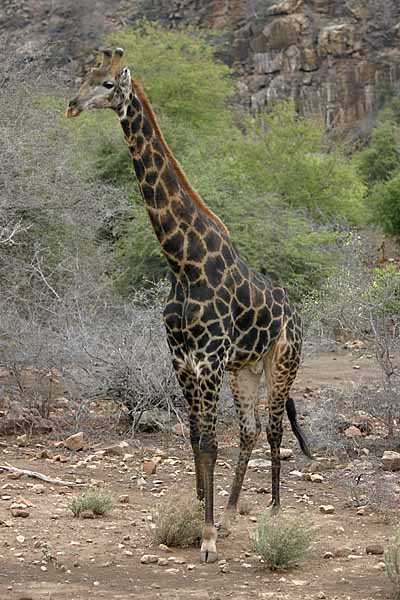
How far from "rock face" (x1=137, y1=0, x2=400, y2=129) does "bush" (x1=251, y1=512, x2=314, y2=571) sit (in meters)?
41.1

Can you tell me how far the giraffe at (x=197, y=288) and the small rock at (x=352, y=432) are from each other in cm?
254

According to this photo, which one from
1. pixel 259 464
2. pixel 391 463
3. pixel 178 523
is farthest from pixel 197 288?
pixel 391 463

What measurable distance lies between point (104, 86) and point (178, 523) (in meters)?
2.83

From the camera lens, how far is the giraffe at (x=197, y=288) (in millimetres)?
6738

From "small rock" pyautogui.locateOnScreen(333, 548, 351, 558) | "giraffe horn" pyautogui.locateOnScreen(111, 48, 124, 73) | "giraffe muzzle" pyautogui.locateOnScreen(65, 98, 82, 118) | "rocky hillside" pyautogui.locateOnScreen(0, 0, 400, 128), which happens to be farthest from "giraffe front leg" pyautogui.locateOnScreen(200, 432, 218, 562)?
"rocky hillside" pyautogui.locateOnScreen(0, 0, 400, 128)

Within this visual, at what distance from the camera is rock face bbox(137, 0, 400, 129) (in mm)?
46438

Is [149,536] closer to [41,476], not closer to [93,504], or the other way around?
[93,504]

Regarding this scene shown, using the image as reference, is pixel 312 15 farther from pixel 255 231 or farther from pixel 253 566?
pixel 253 566

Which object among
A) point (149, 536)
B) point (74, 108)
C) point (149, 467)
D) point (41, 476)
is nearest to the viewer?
point (74, 108)

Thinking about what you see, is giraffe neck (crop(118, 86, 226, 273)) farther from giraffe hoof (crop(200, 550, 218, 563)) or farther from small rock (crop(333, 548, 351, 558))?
small rock (crop(333, 548, 351, 558))

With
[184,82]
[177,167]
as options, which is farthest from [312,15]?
[177,167]

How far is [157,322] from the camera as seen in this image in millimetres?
10914

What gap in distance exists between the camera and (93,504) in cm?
720

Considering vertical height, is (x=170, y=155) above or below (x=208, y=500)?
above
